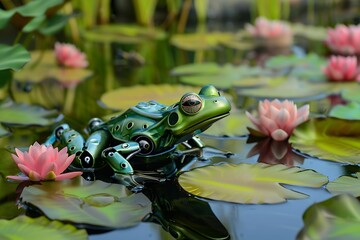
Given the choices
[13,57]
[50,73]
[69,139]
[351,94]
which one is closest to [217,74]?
[351,94]

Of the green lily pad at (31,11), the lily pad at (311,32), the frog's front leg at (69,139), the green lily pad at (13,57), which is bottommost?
the lily pad at (311,32)

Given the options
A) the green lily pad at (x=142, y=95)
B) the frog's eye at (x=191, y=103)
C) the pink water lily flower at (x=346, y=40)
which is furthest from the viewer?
the pink water lily flower at (x=346, y=40)

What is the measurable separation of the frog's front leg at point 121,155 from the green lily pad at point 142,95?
559 mm

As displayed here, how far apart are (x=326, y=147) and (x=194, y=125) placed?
14.7 inches

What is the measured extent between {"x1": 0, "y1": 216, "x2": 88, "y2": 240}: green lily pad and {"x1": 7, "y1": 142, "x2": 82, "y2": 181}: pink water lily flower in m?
0.14

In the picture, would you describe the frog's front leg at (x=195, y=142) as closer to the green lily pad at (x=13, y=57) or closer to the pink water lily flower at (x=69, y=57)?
the green lily pad at (x=13, y=57)

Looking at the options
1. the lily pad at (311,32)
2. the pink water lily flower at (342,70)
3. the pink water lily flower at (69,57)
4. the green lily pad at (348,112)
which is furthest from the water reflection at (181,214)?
the lily pad at (311,32)

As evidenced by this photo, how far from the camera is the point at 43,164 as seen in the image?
109cm

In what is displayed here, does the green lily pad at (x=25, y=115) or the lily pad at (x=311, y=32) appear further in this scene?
the lily pad at (x=311, y=32)

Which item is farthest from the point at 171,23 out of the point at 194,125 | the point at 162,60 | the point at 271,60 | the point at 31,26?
the point at 194,125

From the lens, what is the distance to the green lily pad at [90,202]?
96 centimetres

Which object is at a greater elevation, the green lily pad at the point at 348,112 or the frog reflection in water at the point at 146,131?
the frog reflection in water at the point at 146,131

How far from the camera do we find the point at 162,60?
8.50ft

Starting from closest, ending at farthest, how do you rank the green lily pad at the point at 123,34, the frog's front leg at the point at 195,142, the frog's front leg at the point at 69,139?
the frog's front leg at the point at 69,139
the frog's front leg at the point at 195,142
the green lily pad at the point at 123,34
